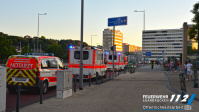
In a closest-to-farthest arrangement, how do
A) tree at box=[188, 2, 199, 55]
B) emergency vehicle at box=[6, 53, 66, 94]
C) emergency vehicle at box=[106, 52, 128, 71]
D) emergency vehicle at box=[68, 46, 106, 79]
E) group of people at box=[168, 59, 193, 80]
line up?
emergency vehicle at box=[6, 53, 66, 94], tree at box=[188, 2, 199, 55], emergency vehicle at box=[68, 46, 106, 79], group of people at box=[168, 59, 193, 80], emergency vehicle at box=[106, 52, 128, 71]

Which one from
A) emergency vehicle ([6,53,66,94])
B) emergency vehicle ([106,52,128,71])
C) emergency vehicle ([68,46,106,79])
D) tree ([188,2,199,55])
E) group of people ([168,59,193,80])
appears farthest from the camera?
emergency vehicle ([106,52,128,71])

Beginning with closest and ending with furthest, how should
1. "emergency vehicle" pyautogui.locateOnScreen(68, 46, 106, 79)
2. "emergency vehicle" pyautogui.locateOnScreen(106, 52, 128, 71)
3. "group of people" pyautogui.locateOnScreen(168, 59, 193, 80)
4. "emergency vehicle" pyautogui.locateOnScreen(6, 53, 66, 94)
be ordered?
"emergency vehicle" pyautogui.locateOnScreen(6, 53, 66, 94), "emergency vehicle" pyautogui.locateOnScreen(68, 46, 106, 79), "group of people" pyautogui.locateOnScreen(168, 59, 193, 80), "emergency vehicle" pyautogui.locateOnScreen(106, 52, 128, 71)

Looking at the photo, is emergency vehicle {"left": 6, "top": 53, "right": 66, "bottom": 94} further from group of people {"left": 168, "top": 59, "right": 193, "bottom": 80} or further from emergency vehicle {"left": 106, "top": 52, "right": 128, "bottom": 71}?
emergency vehicle {"left": 106, "top": 52, "right": 128, "bottom": 71}

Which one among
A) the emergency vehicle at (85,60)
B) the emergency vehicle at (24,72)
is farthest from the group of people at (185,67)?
the emergency vehicle at (24,72)

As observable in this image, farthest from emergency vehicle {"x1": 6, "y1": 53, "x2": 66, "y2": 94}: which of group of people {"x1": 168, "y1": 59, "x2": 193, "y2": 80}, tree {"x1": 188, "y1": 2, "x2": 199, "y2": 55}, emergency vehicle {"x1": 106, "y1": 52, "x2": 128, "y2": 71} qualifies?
emergency vehicle {"x1": 106, "y1": 52, "x2": 128, "y2": 71}

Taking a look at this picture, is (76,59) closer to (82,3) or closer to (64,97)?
(82,3)

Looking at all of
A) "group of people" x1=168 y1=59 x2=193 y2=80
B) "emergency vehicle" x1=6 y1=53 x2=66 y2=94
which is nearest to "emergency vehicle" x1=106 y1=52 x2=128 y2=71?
"group of people" x1=168 y1=59 x2=193 y2=80

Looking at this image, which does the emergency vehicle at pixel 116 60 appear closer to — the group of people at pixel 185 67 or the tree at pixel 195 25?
the group of people at pixel 185 67

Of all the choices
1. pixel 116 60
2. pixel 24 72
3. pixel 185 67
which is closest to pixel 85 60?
pixel 24 72

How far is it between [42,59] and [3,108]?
5306 millimetres

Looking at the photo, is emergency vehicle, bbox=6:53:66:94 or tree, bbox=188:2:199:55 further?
tree, bbox=188:2:199:55

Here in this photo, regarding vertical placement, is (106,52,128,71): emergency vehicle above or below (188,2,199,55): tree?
below

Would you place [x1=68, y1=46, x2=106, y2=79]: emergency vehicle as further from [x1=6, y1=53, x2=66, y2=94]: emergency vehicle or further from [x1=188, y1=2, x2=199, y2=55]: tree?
[x1=188, y1=2, x2=199, y2=55]: tree

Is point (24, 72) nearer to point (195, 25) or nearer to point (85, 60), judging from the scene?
point (85, 60)
